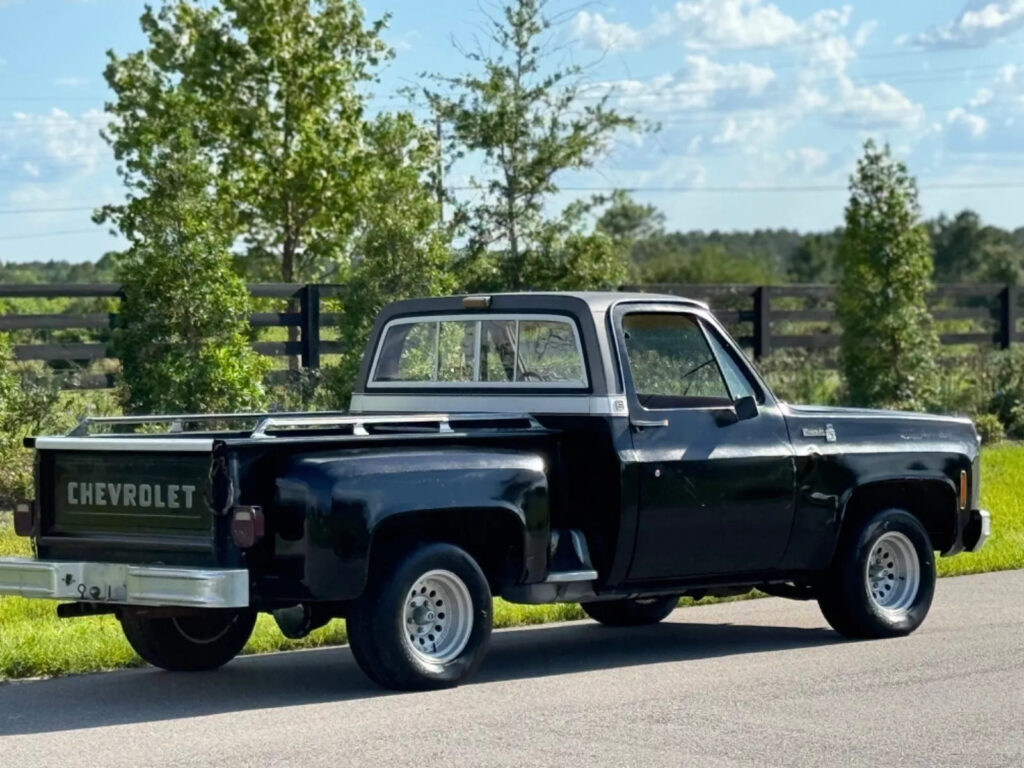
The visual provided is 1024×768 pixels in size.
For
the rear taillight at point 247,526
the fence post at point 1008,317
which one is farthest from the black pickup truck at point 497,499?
the fence post at point 1008,317

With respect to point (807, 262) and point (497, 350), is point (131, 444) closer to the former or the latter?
point (497, 350)

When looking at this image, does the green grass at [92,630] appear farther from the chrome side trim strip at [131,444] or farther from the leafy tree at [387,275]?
the leafy tree at [387,275]

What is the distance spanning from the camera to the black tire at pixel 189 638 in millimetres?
9750

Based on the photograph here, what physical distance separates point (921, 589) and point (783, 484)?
1.30 metres

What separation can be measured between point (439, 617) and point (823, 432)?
8.89 ft

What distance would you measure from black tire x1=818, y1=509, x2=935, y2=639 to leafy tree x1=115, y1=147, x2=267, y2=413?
7.32 m

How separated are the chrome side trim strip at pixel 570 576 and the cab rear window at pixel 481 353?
1.00m

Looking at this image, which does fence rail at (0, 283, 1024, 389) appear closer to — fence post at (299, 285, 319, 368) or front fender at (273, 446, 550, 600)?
fence post at (299, 285, 319, 368)

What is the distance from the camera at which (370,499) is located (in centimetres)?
862

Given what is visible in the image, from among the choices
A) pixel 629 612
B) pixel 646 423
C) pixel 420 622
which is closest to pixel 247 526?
pixel 420 622

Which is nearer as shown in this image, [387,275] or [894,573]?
[894,573]

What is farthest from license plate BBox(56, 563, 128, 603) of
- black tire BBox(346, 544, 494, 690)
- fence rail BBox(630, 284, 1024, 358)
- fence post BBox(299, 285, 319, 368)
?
fence rail BBox(630, 284, 1024, 358)

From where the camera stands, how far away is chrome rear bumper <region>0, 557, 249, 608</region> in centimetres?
831

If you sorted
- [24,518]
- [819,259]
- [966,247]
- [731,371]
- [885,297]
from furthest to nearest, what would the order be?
1. [819,259]
2. [966,247]
3. [885,297]
4. [731,371]
5. [24,518]
